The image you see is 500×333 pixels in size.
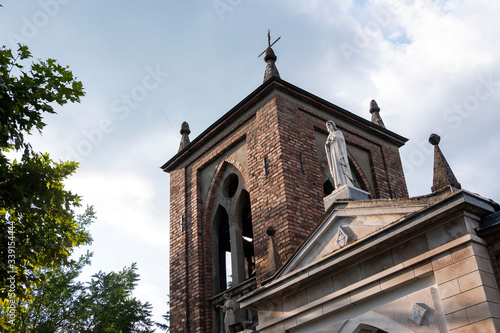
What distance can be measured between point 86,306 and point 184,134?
1158cm

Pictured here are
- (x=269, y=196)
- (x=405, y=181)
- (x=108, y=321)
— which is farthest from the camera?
(x=108, y=321)

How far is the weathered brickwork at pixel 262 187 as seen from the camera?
13289 millimetres

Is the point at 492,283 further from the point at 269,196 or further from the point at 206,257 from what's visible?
the point at 206,257

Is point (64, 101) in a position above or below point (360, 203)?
above

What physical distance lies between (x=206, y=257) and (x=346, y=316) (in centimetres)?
685

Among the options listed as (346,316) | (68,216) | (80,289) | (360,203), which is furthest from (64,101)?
(80,289)

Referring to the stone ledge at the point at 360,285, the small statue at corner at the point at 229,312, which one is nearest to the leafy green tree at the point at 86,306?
the small statue at corner at the point at 229,312

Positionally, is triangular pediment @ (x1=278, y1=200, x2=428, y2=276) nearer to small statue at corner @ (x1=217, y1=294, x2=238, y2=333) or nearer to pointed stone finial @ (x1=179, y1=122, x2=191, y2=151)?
small statue at corner @ (x1=217, y1=294, x2=238, y2=333)

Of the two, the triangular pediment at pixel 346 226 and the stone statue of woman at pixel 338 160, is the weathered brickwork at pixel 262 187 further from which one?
the stone statue of woman at pixel 338 160

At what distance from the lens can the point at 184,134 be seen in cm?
1894

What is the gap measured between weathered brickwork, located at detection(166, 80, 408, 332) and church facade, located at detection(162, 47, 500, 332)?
0.13 ft

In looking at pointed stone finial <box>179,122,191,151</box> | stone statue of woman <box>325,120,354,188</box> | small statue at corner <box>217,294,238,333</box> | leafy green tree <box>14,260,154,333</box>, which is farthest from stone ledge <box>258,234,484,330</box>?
leafy green tree <box>14,260,154,333</box>

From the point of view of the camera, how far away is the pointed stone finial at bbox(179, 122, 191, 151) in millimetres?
18672

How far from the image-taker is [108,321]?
2608 cm
